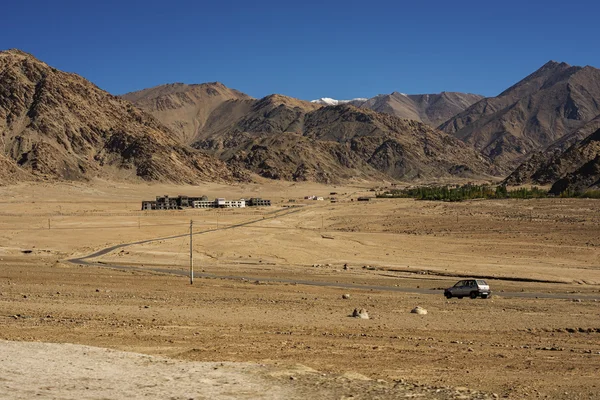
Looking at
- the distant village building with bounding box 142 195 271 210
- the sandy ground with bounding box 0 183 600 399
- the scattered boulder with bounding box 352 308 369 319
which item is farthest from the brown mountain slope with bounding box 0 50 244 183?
the scattered boulder with bounding box 352 308 369 319

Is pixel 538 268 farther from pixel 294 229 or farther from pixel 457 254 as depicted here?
pixel 294 229

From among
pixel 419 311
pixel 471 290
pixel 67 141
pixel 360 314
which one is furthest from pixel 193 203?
pixel 360 314

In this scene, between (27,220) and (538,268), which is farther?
(27,220)

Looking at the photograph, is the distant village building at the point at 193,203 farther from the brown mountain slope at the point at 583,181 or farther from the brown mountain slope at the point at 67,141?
the brown mountain slope at the point at 583,181

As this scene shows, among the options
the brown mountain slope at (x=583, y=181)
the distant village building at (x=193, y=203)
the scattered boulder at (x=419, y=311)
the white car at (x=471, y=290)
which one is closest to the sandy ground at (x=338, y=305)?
the scattered boulder at (x=419, y=311)

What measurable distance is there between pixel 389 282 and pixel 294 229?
39191 millimetres

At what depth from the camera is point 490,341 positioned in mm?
20516

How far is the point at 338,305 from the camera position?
28703mm

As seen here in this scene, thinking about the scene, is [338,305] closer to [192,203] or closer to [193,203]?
[193,203]

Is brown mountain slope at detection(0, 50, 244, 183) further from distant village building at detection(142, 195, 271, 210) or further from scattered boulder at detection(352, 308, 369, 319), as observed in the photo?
scattered boulder at detection(352, 308, 369, 319)

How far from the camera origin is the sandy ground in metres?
16.6

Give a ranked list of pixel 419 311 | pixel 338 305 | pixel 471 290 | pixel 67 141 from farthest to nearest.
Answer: pixel 67 141 → pixel 471 290 → pixel 338 305 → pixel 419 311

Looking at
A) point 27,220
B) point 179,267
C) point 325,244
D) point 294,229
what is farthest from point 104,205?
point 179,267

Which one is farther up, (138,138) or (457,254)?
(138,138)
